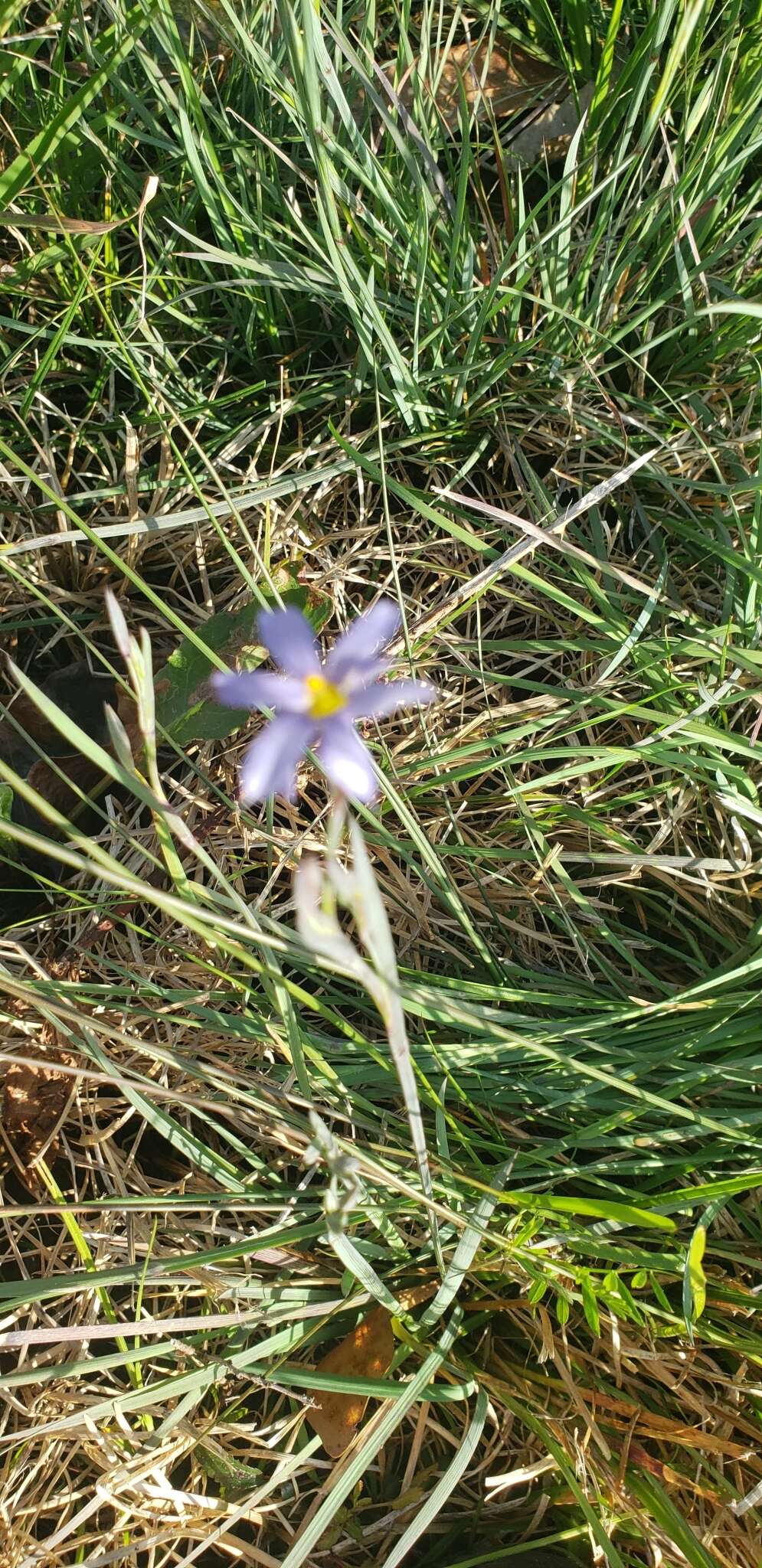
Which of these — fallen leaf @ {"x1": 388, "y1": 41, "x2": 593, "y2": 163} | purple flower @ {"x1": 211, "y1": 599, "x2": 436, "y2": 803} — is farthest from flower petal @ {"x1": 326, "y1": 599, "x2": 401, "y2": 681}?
fallen leaf @ {"x1": 388, "y1": 41, "x2": 593, "y2": 163}

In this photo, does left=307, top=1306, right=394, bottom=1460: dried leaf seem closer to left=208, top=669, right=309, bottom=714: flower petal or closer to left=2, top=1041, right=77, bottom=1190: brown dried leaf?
left=2, top=1041, right=77, bottom=1190: brown dried leaf

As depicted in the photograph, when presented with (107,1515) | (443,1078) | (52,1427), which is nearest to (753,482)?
(443,1078)

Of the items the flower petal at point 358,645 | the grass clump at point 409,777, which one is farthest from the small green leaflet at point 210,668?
the flower petal at point 358,645

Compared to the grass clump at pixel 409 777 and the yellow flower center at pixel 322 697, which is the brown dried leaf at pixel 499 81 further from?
the yellow flower center at pixel 322 697

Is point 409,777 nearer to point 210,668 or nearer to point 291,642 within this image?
point 210,668

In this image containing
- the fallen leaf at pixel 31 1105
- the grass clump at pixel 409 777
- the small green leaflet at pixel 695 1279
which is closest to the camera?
the small green leaflet at pixel 695 1279

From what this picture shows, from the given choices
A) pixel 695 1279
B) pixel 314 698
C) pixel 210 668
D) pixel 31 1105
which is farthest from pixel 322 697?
pixel 31 1105

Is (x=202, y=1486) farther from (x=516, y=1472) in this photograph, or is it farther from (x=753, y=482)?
(x=753, y=482)
